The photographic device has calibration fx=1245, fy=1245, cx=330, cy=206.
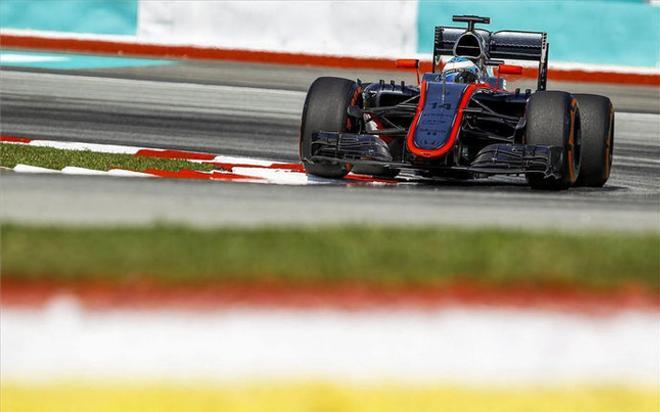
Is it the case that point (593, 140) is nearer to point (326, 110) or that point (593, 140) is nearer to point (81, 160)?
point (326, 110)

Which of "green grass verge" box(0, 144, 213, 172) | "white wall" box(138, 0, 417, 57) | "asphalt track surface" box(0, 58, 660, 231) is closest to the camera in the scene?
"asphalt track surface" box(0, 58, 660, 231)

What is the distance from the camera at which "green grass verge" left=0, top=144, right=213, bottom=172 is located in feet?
27.9

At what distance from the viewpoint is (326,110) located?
803 centimetres

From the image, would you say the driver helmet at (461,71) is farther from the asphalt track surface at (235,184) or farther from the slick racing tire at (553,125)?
the slick racing tire at (553,125)

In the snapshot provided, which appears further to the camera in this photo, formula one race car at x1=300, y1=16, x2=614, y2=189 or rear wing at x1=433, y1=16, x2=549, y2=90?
rear wing at x1=433, y1=16, x2=549, y2=90

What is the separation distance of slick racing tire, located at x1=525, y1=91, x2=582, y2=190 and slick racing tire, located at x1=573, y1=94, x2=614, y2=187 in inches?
20.2

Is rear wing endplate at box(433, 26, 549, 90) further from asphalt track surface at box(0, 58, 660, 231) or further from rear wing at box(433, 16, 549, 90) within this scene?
asphalt track surface at box(0, 58, 660, 231)

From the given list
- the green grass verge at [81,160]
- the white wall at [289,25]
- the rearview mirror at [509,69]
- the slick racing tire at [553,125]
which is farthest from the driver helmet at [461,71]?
the white wall at [289,25]

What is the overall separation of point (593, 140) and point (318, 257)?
5.50 metres

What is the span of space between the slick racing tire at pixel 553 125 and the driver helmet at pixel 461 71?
3.31 feet

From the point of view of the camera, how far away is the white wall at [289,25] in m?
19.6

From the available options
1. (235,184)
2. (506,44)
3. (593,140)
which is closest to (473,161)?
(593,140)

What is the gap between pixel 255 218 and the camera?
3.93 meters

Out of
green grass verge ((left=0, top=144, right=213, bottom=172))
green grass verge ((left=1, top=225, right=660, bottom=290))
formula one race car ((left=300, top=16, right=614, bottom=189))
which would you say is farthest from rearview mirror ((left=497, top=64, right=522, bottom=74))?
green grass verge ((left=1, top=225, right=660, bottom=290))
